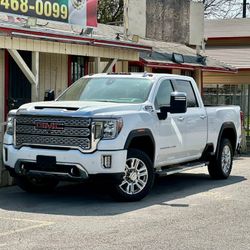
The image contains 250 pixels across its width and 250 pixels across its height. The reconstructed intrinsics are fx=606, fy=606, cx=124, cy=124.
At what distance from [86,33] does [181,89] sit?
2680 millimetres

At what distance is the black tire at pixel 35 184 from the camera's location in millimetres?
10023

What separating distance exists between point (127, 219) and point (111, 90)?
2.95 meters

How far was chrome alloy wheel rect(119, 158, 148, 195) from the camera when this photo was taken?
9336 millimetres

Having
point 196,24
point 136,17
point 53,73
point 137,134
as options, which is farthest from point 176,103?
point 196,24

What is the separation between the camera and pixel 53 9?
12.3 m

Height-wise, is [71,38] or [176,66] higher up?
[71,38]

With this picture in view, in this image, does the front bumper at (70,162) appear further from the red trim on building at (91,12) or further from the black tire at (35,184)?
the red trim on building at (91,12)

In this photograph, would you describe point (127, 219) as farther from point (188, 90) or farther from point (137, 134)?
point (188, 90)

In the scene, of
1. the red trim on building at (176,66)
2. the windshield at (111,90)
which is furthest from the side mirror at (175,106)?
the red trim on building at (176,66)

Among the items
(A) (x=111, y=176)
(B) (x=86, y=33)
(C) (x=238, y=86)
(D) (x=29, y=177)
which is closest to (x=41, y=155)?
(D) (x=29, y=177)

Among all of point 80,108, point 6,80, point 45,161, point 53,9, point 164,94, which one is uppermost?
point 53,9

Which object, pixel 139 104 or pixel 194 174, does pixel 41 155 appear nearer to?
pixel 139 104

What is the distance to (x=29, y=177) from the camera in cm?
945

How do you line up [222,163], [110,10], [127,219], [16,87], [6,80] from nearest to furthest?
1. [127,219]
2. [222,163]
3. [6,80]
4. [16,87]
5. [110,10]
